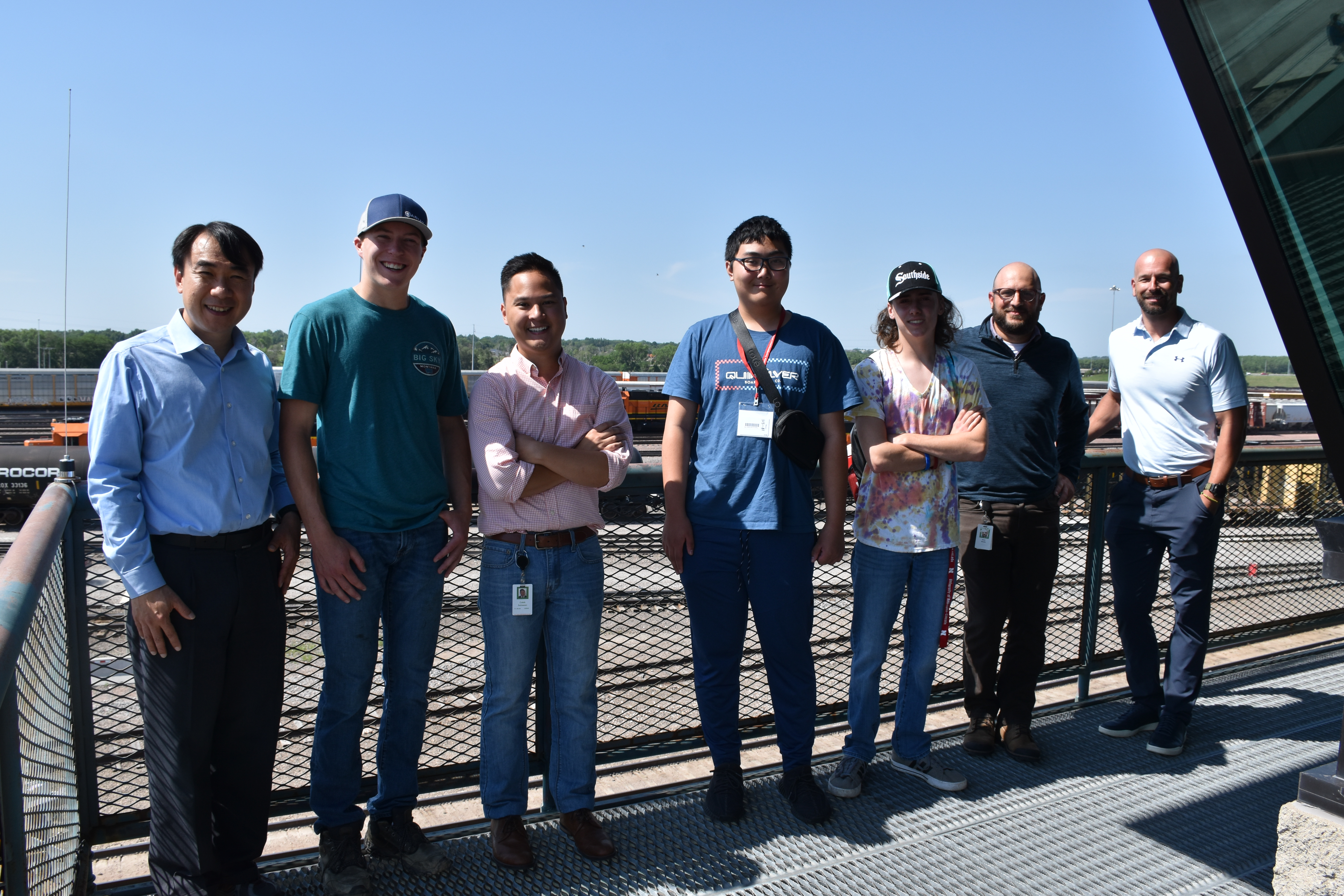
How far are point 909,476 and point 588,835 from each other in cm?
171

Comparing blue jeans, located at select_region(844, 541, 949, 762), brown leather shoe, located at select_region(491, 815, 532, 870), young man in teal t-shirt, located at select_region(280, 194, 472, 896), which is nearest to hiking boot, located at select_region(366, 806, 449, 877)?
young man in teal t-shirt, located at select_region(280, 194, 472, 896)

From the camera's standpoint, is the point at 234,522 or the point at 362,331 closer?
the point at 234,522

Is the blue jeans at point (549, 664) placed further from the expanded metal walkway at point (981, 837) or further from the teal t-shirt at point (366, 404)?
the teal t-shirt at point (366, 404)

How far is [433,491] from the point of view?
2686 mm

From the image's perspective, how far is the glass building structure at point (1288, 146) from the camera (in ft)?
5.45

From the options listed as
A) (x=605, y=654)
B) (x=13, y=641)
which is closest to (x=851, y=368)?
(x=13, y=641)

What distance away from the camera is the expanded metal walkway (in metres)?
2.64

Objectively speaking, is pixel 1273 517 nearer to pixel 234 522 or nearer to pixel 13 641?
pixel 234 522

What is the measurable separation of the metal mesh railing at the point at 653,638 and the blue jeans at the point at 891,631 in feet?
1.40

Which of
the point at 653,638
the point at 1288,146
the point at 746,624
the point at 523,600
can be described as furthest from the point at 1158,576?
the point at 653,638

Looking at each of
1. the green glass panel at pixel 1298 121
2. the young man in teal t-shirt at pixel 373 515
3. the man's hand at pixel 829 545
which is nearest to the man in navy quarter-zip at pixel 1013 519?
the man's hand at pixel 829 545

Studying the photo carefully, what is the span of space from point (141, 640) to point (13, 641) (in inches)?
37.4

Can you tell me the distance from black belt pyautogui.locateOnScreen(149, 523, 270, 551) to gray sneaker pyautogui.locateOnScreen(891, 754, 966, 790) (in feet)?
8.23

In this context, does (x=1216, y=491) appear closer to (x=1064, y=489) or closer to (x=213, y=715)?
(x=1064, y=489)
